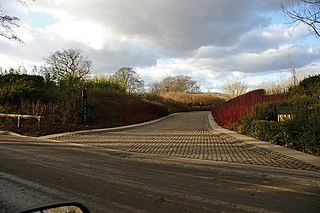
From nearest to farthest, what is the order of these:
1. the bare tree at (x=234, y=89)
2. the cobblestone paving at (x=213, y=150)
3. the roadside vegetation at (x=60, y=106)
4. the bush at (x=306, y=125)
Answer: the cobblestone paving at (x=213, y=150), the bush at (x=306, y=125), the roadside vegetation at (x=60, y=106), the bare tree at (x=234, y=89)

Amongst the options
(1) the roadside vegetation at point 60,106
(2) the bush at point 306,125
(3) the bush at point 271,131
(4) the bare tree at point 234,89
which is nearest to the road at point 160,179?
(2) the bush at point 306,125

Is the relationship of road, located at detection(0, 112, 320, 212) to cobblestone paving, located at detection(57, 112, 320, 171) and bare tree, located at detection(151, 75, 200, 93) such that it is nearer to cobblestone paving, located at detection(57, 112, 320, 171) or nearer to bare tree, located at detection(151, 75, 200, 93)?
cobblestone paving, located at detection(57, 112, 320, 171)

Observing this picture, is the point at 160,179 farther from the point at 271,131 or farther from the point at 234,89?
the point at 234,89

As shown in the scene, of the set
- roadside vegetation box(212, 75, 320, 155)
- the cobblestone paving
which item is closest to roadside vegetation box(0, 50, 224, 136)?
the cobblestone paving

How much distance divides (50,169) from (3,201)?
8.07 feet

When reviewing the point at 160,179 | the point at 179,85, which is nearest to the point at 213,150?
the point at 160,179

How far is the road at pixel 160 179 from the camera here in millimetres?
5094

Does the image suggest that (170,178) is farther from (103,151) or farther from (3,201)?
(103,151)

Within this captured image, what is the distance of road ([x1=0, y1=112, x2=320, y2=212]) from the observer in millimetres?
5094

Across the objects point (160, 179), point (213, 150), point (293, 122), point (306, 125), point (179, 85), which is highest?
point (179, 85)

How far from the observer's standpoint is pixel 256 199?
17.6ft

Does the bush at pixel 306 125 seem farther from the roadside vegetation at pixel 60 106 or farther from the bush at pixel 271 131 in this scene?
the roadside vegetation at pixel 60 106

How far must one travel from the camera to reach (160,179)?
6738 mm

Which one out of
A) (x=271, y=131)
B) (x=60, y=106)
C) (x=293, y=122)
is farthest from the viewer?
(x=60, y=106)
